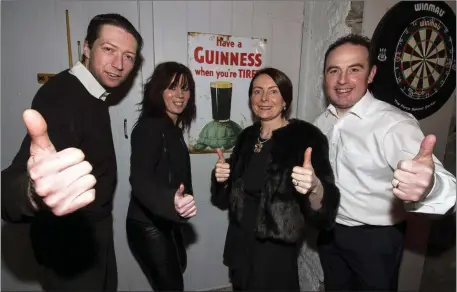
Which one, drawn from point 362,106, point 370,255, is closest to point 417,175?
point 362,106

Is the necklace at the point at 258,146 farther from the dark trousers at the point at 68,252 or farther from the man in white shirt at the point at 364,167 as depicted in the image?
the dark trousers at the point at 68,252

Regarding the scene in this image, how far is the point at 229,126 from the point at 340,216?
95 centimetres

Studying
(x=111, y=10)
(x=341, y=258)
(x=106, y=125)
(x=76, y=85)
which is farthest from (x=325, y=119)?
(x=111, y=10)

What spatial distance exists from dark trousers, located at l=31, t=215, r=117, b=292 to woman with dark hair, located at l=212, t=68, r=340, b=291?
692 mm

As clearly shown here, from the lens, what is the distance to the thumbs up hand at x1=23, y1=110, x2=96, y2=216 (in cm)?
62

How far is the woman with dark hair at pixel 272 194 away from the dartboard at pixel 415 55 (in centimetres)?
80

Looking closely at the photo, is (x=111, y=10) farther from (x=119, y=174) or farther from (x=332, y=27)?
(x=332, y=27)

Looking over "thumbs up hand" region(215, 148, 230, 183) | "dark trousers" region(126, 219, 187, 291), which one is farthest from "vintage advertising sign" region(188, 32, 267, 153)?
"dark trousers" region(126, 219, 187, 291)

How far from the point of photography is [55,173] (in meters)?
0.63

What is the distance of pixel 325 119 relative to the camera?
161 centimetres

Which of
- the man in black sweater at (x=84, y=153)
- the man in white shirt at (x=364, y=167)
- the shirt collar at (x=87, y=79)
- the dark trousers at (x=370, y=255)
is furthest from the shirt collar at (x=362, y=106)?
the shirt collar at (x=87, y=79)

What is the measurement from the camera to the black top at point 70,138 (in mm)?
772

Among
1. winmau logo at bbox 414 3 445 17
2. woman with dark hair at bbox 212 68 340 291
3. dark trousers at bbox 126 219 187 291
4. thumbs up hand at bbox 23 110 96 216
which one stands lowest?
dark trousers at bbox 126 219 187 291

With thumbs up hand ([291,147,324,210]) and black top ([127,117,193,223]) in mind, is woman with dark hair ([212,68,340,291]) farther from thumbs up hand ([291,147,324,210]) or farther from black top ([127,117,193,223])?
black top ([127,117,193,223])
